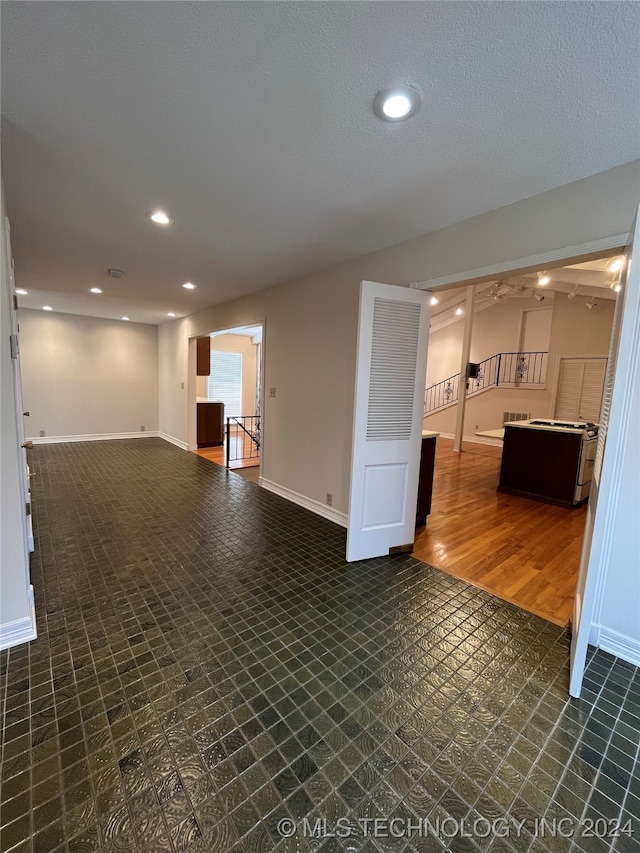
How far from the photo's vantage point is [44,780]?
1278mm

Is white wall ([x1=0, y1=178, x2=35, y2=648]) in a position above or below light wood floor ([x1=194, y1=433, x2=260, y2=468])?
above

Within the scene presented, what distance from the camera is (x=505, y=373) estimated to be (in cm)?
966

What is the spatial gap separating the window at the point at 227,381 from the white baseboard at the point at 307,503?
537cm

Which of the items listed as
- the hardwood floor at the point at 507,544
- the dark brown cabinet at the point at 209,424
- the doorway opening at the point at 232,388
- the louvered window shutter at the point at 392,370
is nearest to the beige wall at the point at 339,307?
the louvered window shutter at the point at 392,370

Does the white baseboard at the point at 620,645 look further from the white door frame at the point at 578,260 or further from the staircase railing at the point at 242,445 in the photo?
the staircase railing at the point at 242,445

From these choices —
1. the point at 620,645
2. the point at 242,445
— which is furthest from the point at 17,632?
the point at 242,445

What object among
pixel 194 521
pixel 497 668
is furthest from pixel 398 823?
pixel 194 521

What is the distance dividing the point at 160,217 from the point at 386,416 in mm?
2276

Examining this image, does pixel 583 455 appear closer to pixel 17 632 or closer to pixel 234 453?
pixel 17 632

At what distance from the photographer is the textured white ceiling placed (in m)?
1.17

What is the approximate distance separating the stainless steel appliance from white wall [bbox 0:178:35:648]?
17.3 ft

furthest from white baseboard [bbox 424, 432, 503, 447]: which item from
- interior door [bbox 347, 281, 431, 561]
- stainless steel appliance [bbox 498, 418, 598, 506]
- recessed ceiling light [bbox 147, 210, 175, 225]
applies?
recessed ceiling light [bbox 147, 210, 175, 225]

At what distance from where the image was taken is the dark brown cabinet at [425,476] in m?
3.54

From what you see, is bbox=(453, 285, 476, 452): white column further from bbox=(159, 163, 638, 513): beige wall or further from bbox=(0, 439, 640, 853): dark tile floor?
bbox=(0, 439, 640, 853): dark tile floor
